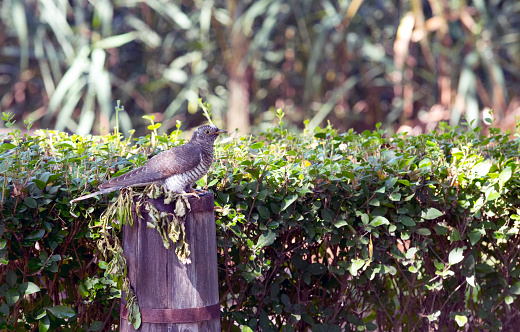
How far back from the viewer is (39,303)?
7.84ft

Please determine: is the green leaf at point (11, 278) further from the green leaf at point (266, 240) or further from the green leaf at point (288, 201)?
the green leaf at point (288, 201)

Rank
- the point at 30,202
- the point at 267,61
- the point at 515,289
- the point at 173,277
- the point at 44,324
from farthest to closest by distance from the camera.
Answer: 1. the point at 267,61
2. the point at 515,289
3. the point at 44,324
4. the point at 30,202
5. the point at 173,277

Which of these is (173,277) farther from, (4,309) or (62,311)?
(4,309)

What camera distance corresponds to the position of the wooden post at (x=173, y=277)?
2000 mm

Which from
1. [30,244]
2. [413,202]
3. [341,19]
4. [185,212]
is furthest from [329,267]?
[341,19]

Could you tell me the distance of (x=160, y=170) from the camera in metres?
2.05

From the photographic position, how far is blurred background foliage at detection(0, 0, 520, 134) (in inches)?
302

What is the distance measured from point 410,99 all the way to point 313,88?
1273 mm

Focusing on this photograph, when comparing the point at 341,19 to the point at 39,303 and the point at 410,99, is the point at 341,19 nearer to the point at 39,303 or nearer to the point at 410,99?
the point at 410,99

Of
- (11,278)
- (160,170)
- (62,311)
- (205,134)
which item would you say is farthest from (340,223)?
(11,278)

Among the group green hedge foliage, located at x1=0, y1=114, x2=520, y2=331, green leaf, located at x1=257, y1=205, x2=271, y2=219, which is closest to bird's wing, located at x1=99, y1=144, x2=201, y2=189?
green hedge foliage, located at x1=0, y1=114, x2=520, y2=331

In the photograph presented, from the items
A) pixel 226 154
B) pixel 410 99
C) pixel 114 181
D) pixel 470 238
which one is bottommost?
pixel 470 238

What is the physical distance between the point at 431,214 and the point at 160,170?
3.59ft

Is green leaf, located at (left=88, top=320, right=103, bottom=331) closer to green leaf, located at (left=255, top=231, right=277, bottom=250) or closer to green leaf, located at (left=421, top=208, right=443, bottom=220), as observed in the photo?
green leaf, located at (left=255, top=231, right=277, bottom=250)
